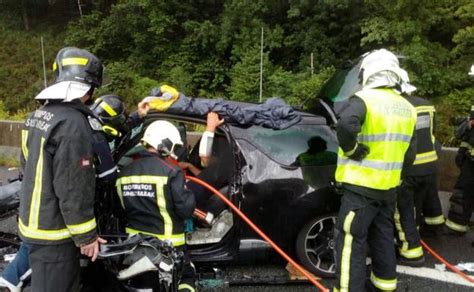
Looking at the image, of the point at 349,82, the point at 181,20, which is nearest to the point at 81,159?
the point at 349,82

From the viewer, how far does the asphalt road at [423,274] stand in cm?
395

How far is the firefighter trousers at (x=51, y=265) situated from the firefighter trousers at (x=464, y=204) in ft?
12.5

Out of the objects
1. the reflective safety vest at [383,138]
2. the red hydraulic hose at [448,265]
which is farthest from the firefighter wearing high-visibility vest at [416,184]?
the reflective safety vest at [383,138]

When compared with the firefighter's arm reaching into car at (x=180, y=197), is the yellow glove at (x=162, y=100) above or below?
above

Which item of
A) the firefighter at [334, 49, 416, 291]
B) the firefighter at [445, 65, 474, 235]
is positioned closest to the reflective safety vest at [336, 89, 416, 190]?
the firefighter at [334, 49, 416, 291]

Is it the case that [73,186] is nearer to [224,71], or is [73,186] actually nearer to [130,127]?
[130,127]

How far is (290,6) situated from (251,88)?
218 cm

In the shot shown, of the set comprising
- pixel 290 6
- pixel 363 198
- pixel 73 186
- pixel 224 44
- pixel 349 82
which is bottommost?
pixel 363 198

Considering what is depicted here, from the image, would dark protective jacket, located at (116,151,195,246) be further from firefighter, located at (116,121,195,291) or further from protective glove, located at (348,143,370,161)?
protective glove, located at (348,143,370,161)

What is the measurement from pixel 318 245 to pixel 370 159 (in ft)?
3.70

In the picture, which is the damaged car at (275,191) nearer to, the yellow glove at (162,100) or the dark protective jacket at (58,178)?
the yellow glove at (162,100)

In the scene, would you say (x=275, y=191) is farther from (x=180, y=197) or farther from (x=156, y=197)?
(x=156, y=197)

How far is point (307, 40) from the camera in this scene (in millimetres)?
10781

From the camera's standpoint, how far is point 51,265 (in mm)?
2668
